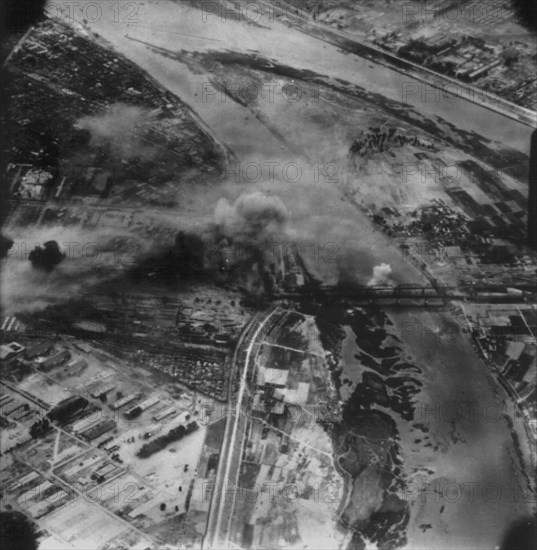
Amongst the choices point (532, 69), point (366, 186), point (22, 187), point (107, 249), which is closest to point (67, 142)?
point (22, 187)

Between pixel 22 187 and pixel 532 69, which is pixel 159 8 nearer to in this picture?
pixel 22 187

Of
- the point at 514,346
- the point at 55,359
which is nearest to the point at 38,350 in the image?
the point at 55,359

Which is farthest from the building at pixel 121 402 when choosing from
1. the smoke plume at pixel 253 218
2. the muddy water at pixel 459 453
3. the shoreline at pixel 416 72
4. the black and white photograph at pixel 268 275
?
the shoreline at pixel 416 72

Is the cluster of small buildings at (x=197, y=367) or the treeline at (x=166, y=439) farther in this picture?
the cluster of small buildings at (x=197, y=367)

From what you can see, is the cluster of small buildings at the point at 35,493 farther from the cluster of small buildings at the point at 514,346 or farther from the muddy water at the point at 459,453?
the cluster of small buildings at the point at 514,346

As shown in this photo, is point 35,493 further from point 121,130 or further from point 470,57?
point 470,57
